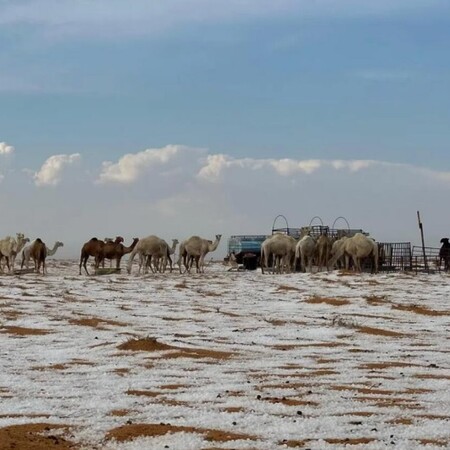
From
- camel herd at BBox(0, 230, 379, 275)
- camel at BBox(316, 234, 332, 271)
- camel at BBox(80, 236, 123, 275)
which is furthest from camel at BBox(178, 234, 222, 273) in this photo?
camel at BBox(316, 234, 332, 271)

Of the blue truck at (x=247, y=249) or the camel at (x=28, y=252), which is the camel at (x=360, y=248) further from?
the camel at (x=28, y=252)

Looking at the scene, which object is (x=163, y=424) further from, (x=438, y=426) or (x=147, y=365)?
(x=147, y=365)

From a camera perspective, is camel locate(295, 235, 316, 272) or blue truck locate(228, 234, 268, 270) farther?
blue truck locate(228, 234, 268, 270)

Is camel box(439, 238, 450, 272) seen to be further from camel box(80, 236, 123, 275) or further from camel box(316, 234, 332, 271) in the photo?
camel box(80, 236, 123, 275)

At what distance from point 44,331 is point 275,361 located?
5019 mm

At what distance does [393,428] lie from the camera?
6.39 meters

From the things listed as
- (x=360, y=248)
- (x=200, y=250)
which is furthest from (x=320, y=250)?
(x=200, y=250)

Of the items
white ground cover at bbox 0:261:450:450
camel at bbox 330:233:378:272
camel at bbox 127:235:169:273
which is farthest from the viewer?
camel at bbox 127:235:169:273

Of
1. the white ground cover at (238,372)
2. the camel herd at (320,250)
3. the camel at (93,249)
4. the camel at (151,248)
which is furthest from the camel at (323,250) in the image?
the white ground cover at (238,372)

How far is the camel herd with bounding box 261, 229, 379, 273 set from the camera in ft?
130

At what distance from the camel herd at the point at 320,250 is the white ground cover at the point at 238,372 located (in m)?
19.3

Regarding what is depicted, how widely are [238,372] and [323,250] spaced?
113ft

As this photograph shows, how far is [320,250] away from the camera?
4269 cm

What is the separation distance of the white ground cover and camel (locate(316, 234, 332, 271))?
22.1m
